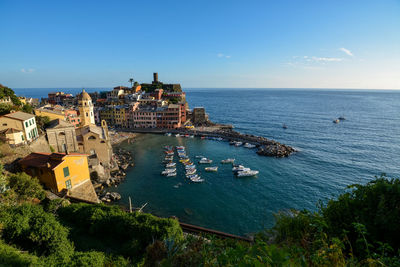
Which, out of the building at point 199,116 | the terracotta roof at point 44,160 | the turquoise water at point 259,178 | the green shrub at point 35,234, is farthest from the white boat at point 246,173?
the building at point 199,116

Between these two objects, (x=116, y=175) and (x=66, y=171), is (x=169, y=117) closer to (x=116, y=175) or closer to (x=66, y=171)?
(x=116, y=175)

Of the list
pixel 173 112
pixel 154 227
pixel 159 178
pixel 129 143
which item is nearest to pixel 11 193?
pixel 154 227

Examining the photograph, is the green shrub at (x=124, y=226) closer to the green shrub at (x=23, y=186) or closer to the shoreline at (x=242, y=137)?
the green shrub at (x=23, y=186)

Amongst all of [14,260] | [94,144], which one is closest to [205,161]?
[94,144]

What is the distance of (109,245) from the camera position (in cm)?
1305

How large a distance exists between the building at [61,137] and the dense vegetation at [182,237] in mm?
13650

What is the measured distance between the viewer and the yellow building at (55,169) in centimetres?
1972

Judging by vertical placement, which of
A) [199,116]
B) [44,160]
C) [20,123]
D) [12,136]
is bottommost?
[199,116]

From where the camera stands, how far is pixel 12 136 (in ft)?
80.9

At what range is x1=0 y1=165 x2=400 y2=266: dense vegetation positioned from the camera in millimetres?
4395

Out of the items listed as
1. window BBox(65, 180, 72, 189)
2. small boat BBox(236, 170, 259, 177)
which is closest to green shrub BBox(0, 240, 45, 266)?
window BBox(65, 180, 72, 189)

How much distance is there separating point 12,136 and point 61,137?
17.4 ft

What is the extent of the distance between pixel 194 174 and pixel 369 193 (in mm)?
28321

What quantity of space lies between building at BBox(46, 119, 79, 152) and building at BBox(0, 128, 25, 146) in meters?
3.06
